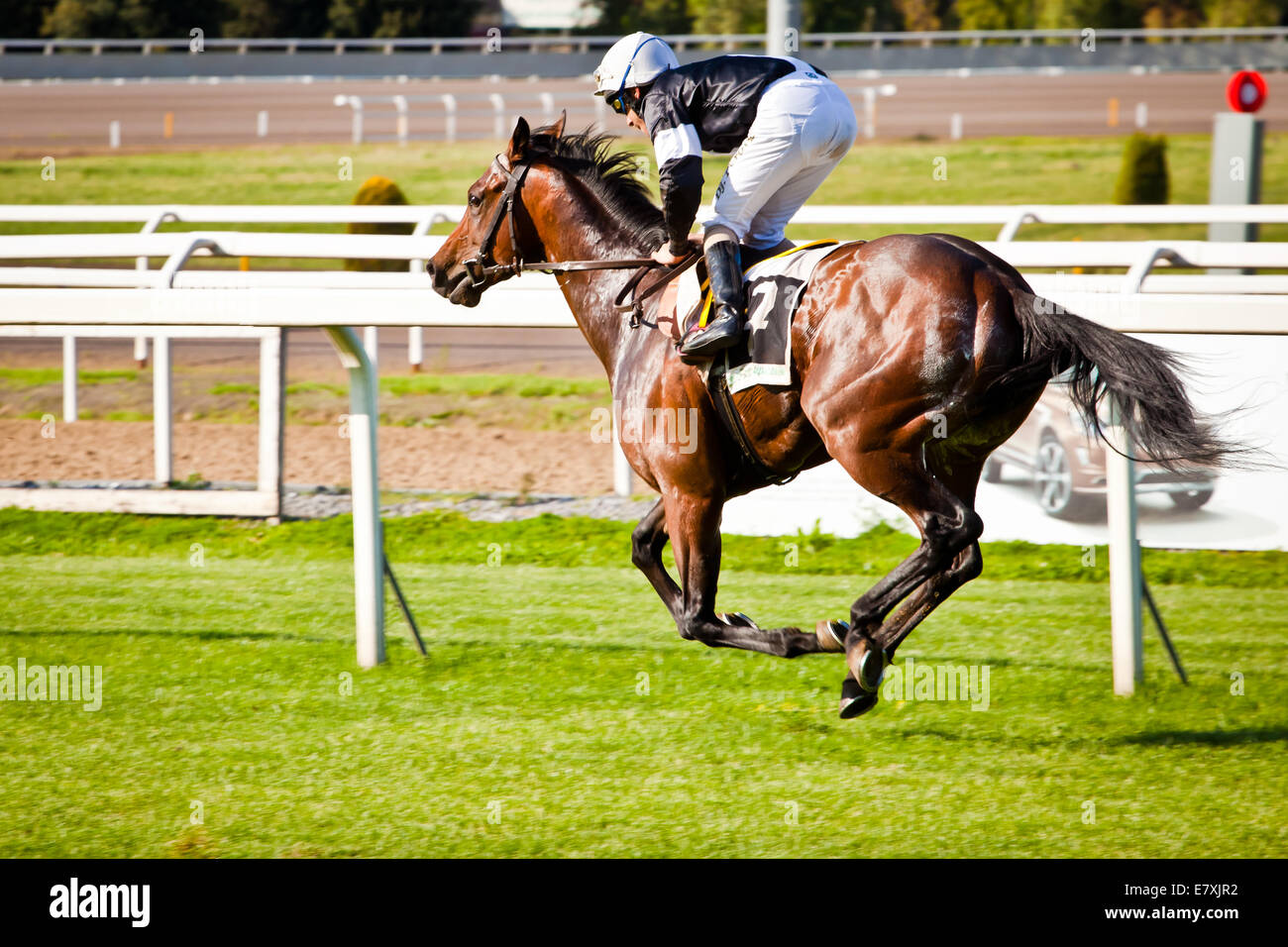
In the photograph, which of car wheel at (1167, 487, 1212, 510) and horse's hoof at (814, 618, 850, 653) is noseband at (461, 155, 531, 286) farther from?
car wheel at (1167, 487, 1212, 510)

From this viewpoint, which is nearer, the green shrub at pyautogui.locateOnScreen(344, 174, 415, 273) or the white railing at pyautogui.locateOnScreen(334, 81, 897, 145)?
the green shrub at pyautogui.locateOnScreen(344, 174, 415, 273)

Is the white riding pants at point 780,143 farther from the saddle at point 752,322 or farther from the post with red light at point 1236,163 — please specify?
the post with red light at point 1236,163

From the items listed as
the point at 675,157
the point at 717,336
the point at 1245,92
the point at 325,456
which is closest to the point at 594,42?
the point at 1245,92

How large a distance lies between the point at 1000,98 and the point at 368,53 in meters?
12.4

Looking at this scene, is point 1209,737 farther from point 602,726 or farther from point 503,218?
point 503,218

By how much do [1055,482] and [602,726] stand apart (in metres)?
2.75

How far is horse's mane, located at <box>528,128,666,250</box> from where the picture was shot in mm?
3605

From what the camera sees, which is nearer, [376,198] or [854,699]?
[854,699]

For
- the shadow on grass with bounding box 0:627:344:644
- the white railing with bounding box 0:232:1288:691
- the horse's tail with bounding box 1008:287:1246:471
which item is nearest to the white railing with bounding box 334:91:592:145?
the white railing with bounding box 0:232:1288:691

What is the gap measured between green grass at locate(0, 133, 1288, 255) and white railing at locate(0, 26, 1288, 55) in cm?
550

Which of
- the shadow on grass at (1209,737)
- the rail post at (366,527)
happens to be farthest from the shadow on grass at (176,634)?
the shadow on grass at (1209,737)

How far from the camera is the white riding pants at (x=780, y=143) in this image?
10.5 ft

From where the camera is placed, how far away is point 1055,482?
19.3ft

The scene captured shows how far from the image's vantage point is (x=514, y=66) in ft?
82.5
